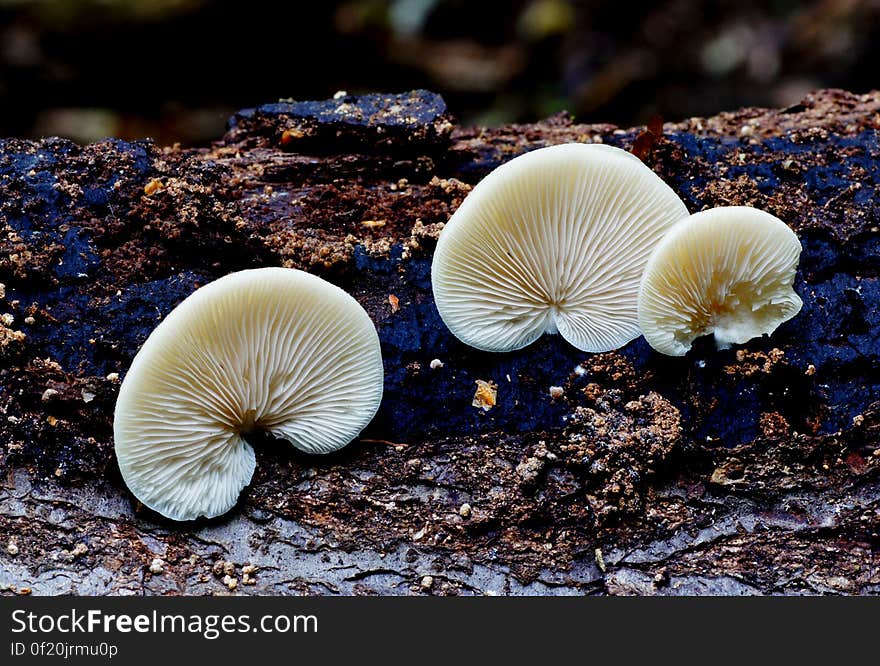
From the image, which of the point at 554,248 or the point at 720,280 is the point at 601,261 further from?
the point at 720,280

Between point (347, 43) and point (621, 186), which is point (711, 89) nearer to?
point (347, 43)

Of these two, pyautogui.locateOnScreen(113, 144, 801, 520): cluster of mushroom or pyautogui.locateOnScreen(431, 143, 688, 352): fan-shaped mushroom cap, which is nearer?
pyautogui.locateOnScreen(113, 144, 801, 520): cluster of mushroom

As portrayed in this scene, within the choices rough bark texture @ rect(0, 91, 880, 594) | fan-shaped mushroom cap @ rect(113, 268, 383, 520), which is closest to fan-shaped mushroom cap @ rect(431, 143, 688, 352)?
rough bark texture @ rect(0, 91, 880, 594)

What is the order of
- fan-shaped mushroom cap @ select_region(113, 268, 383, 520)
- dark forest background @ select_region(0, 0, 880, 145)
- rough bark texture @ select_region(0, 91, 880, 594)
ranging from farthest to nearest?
1. dark forest background @ select_region(0, 0, 880, 145)
2. rough bark texture @ select_region(0, 91, 880, 594)
3. fan-shaped mushroom cap @ select_region(113, 268, 383, 520)

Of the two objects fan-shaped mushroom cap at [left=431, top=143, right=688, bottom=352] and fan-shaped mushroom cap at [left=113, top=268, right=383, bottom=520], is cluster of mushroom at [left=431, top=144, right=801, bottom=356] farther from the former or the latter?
fan-shaped mushroom cap at [left=113, top=268, right=383, bottom=520]

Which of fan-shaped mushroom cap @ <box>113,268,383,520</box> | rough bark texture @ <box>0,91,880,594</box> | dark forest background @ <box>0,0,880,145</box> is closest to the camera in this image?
fan-shaped mushroom cap @ <box>113,268,383,520</box>

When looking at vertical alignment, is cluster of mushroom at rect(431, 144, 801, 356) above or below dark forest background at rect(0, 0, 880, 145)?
below

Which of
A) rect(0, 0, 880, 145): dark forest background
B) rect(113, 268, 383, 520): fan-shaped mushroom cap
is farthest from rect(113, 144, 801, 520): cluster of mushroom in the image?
rect(0, 0, 880, 145): dark forest background

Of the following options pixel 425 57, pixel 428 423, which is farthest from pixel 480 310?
pixel 425 57

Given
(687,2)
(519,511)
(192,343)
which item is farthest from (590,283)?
(687,2)
